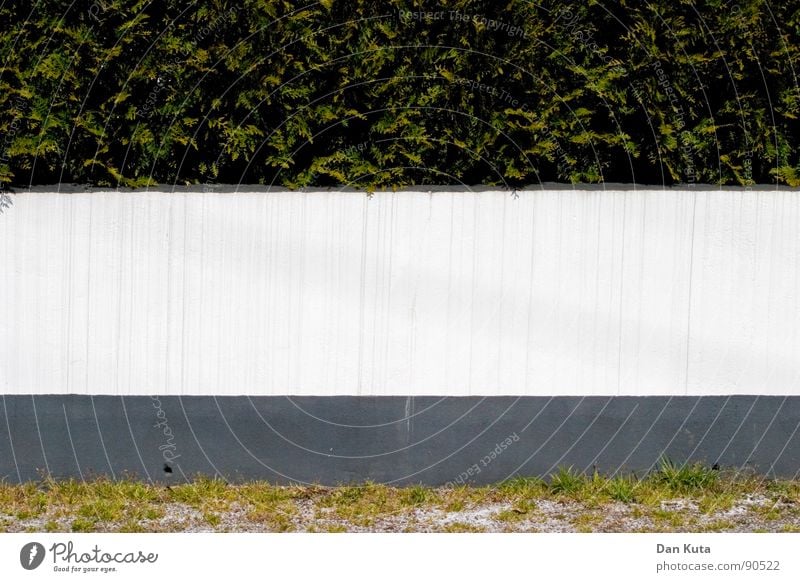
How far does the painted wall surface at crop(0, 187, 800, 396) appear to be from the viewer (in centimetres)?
715

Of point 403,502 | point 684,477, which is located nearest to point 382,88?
point 403,502

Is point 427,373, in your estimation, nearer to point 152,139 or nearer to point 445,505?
point 445,505

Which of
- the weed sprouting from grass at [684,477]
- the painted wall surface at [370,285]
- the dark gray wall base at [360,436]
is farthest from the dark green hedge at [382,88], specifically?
the weed sprouting from grass at [684,477]

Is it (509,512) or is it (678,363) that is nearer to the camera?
(509,512)

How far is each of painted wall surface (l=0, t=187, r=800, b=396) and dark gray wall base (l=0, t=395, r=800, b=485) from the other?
0.11 meters

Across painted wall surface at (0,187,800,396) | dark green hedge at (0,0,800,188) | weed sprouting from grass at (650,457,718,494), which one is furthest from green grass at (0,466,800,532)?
dark green hedge at (0,0,800,188)

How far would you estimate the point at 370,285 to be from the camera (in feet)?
23.5

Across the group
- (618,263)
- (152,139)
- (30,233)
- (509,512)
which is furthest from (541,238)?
(30,233)

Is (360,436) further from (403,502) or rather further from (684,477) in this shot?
(684,477)

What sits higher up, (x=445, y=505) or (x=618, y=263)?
(x=618, y=263)

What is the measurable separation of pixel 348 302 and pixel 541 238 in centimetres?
134

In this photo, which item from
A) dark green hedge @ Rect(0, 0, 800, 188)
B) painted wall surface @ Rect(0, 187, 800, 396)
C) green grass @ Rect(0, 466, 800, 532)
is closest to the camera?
green grass @ Rect(0, 466, 800, 532)

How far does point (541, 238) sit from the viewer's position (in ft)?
23.6

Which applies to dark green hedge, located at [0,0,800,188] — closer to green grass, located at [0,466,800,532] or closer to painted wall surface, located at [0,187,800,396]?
painted wall surface, located at [0,187,800,396]
